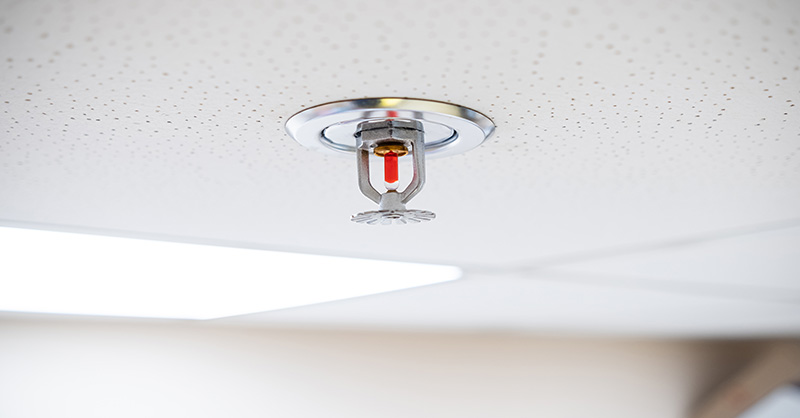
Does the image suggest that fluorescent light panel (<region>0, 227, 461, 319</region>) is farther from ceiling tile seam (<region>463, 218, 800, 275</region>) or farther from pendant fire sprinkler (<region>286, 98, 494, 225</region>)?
pendant fire sprinkler (<region>286, 98, 494, 225</region>)

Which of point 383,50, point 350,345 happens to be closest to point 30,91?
point 383,50

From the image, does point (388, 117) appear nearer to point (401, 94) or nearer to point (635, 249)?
point (401, 94)

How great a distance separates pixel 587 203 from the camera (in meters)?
1.02

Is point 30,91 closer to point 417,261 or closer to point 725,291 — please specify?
point 417,261

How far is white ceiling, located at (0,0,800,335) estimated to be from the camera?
0.48 metres

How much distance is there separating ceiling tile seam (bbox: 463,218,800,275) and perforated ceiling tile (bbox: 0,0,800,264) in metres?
0.10

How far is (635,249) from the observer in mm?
1354

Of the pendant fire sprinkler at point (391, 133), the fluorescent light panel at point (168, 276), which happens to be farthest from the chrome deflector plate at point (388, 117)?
the fluorescent light panel at point (168, 276)

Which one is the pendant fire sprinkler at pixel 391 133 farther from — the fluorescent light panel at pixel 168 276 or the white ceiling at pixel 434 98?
the fluorescent light panel at pixel 168 276

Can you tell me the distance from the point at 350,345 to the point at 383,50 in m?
2.25

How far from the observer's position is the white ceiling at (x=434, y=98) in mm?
485

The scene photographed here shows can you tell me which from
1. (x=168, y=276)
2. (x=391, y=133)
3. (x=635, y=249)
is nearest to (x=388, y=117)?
(x=391, y=133)

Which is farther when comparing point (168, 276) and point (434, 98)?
point (168, 276)

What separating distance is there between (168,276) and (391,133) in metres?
1.09
